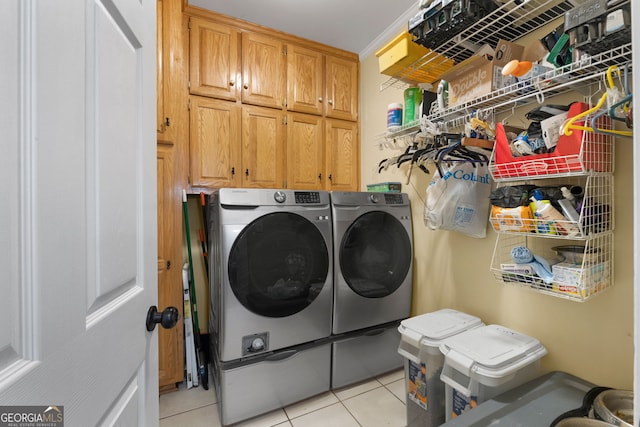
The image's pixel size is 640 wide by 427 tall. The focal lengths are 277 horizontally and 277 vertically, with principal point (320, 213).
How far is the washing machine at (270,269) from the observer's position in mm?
1470

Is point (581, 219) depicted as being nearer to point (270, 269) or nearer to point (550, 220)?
point (550, 220)

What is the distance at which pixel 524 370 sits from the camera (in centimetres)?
119

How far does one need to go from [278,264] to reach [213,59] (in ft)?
5.18

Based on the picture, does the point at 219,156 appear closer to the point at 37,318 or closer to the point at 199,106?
the point at 199,106

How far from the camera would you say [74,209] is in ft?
1.56

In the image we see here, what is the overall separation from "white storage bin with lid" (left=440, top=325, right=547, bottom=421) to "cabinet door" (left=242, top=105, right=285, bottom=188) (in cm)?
162

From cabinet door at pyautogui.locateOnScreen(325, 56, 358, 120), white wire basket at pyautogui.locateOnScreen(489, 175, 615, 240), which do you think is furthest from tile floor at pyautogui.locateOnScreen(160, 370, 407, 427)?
cabinet door at pyautogui.locateOnScreen(325, 56, 358, 120)

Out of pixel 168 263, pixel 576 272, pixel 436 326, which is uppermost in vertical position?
pixel 576 272

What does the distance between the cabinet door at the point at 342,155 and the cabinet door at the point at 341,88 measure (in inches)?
3.5

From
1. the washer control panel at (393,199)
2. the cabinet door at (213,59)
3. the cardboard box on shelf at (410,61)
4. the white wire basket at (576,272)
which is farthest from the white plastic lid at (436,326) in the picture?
the cabinet door at (213,59)

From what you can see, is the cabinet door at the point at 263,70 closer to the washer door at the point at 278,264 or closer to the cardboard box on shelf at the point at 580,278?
the washer door at the point at 278,264

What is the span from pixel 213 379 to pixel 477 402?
64.4 inches

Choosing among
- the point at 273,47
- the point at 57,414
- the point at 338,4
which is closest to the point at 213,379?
the point at 57,414

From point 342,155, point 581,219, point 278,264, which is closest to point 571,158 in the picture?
point 581,219
